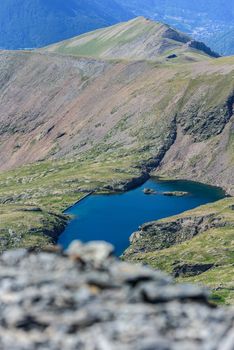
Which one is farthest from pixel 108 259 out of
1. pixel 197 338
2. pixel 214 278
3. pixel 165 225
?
pixel 165 225

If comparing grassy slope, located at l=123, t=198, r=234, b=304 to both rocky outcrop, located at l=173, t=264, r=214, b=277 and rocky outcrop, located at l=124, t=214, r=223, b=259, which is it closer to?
rocky outcrop, located at l=173, t=264, r=214, b=277

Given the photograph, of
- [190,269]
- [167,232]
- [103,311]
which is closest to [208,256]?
[190,269]

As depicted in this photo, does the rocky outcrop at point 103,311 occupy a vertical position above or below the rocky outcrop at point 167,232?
above

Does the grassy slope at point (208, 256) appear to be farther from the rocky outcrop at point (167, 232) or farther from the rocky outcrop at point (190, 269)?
the rocky outcrop at point (167, 232)

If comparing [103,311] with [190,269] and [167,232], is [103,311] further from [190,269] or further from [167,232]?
[167,232]

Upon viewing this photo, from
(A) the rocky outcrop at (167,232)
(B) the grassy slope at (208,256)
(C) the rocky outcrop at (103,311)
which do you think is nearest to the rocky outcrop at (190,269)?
(B) the grassy slope at (208,256)

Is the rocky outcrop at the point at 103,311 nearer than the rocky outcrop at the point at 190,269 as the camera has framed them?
Yes

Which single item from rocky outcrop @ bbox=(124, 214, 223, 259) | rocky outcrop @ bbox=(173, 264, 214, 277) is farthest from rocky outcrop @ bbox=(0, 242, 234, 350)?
rocky outcrop @ bbox=(124, 214, 223, 259)
